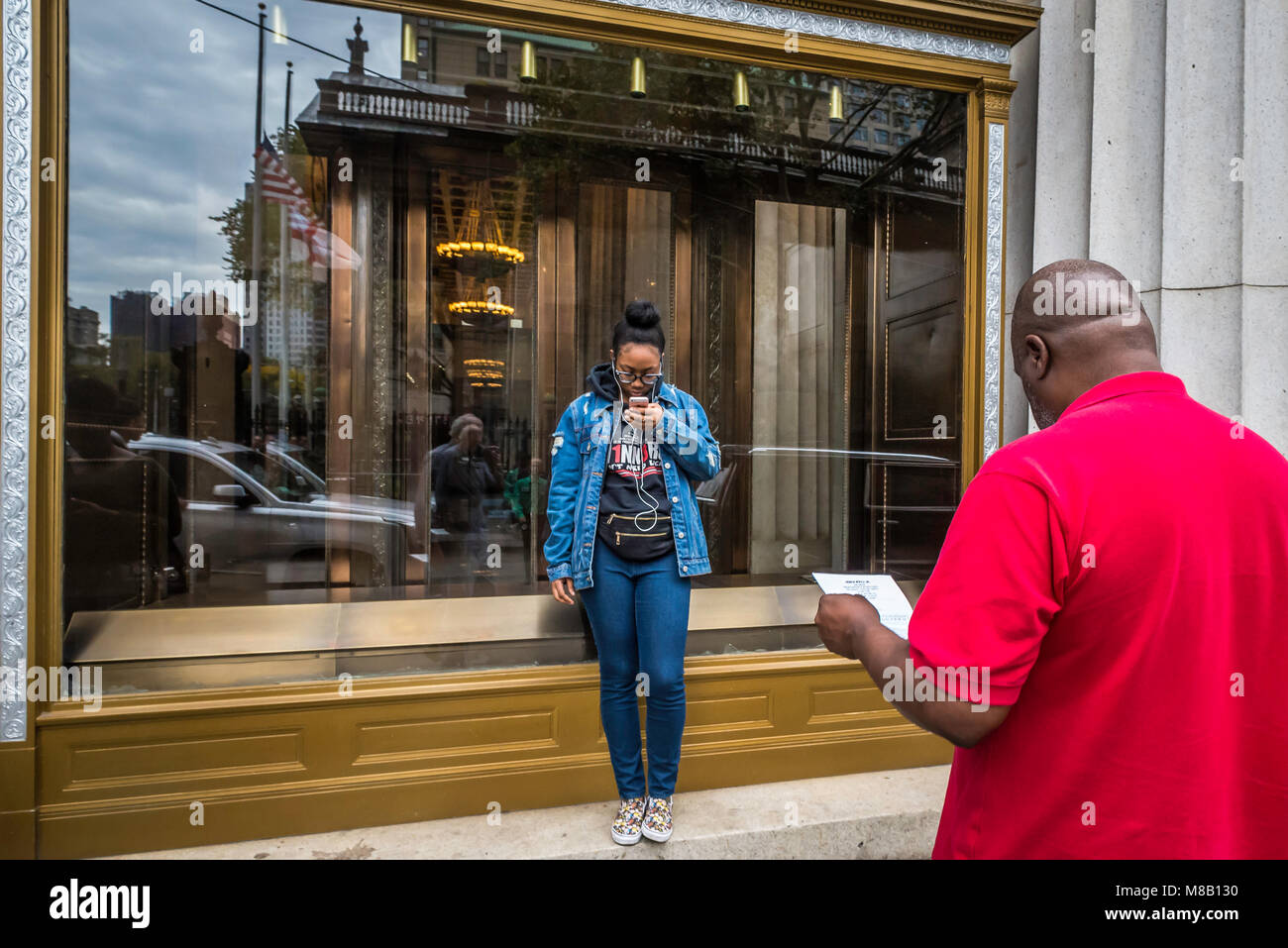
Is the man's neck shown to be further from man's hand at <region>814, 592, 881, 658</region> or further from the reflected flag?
the reflected flag

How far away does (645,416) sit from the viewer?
2781 mm

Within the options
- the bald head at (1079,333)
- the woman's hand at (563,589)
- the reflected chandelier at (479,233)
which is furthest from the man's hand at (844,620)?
the reflected chandelier at (479,233)

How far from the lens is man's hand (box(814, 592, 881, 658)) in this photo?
4.00 ft

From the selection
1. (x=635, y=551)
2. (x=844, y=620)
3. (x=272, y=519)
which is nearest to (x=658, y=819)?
(x=635, y=551)

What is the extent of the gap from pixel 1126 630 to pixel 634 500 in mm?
2015

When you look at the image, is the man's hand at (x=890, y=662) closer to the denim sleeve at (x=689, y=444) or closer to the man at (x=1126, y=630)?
the man at (x=1126, y=630)

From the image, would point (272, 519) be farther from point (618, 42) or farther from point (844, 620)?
point (844, 620)

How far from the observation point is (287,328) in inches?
179

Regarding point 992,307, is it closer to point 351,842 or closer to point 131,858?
point 351,842

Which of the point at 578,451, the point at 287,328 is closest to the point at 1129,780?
the point at 578,451

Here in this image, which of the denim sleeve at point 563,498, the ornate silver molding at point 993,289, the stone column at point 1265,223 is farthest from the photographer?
the ornate silver molding at point 993,289

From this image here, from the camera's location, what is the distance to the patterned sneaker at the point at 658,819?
2.88 meters

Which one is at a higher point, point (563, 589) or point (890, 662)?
point (890, 662)

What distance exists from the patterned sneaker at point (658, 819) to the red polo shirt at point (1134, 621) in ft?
6.74
